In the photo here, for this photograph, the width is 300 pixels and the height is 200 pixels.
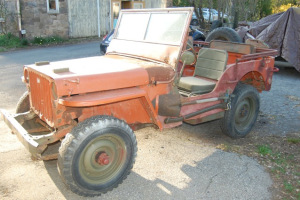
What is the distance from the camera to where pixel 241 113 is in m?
4.96

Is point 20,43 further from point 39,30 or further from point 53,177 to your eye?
point 53,177

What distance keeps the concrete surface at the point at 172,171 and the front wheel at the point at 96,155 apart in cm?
19

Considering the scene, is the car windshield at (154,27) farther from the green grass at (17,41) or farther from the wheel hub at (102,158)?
the green grass at (17,41)

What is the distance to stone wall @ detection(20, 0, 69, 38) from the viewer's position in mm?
14633

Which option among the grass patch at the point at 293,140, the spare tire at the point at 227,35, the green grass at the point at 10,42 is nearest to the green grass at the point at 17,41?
the green grass at the point at 10,42

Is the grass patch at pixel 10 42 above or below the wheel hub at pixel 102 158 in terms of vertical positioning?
above

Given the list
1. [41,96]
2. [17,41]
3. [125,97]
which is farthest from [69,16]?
[125,97]

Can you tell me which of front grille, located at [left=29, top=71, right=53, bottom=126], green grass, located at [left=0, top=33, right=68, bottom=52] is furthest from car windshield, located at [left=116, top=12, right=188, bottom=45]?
green grass, located at [left=0, top=33, right=68, bottom=52]

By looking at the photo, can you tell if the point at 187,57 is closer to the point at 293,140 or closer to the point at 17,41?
the point at 293,140

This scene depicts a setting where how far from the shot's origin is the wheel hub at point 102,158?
323 cm

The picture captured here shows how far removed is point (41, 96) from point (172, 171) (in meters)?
1.83

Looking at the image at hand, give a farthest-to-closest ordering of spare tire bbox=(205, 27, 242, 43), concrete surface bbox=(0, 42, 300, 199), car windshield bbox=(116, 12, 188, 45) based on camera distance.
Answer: spare tire bbox=(205, 27, 242, 43)
car windshield bbox=(116, 12, 188, 45)
concrete surface bbox=(0, 42, 300, 199)

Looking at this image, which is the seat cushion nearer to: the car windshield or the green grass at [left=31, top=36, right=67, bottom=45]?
the car windshield

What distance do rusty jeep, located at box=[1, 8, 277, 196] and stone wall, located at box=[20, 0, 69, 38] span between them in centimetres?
1162
